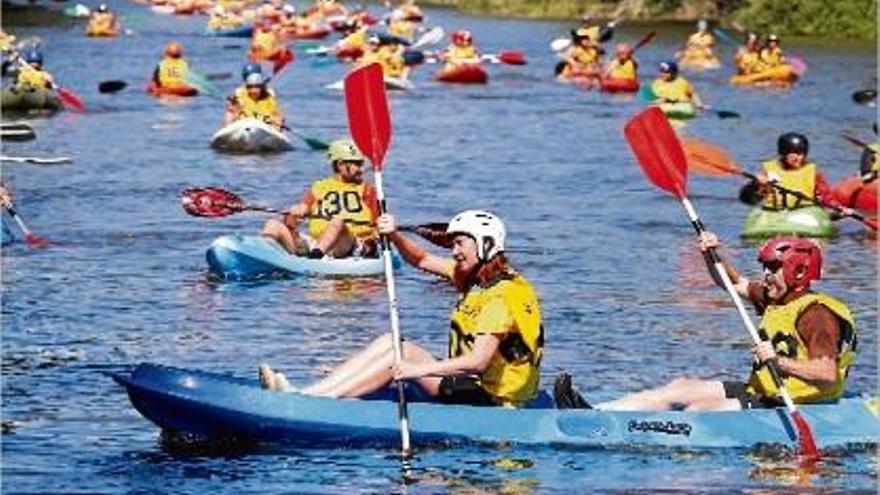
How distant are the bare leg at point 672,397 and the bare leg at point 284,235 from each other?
7179 millimetres

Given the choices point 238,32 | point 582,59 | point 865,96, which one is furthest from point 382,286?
point 238,32

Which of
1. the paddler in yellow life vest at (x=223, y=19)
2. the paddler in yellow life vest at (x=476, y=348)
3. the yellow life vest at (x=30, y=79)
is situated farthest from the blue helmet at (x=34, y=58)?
the paddler in yellow life vest at (x=476, y=348)

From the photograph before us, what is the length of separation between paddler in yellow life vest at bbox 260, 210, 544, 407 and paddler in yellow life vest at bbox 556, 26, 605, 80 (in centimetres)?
3347

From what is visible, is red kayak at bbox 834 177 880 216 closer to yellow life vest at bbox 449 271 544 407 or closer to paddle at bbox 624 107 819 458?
paddle at bbox 624 107 819 458

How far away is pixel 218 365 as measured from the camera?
15281 mm

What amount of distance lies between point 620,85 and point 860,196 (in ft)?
67.1

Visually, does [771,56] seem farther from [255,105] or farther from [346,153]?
[346,153]

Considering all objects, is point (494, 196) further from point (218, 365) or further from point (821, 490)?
point (821, 490)

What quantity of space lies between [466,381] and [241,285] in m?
7.20

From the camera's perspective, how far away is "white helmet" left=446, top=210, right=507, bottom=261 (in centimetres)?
1154

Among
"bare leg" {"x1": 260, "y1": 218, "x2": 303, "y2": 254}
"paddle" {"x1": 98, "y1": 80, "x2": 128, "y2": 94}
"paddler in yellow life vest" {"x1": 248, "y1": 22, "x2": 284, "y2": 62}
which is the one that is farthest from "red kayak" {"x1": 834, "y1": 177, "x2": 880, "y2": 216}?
"paddler in yellow life vest" {"x1": 248, "y1": 22, "x2": 284, "y2": 62}

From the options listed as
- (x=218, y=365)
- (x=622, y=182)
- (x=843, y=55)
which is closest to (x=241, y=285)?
(x=218, y=365)

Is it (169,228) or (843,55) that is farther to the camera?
(843,55)

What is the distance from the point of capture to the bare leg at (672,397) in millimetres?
12219
